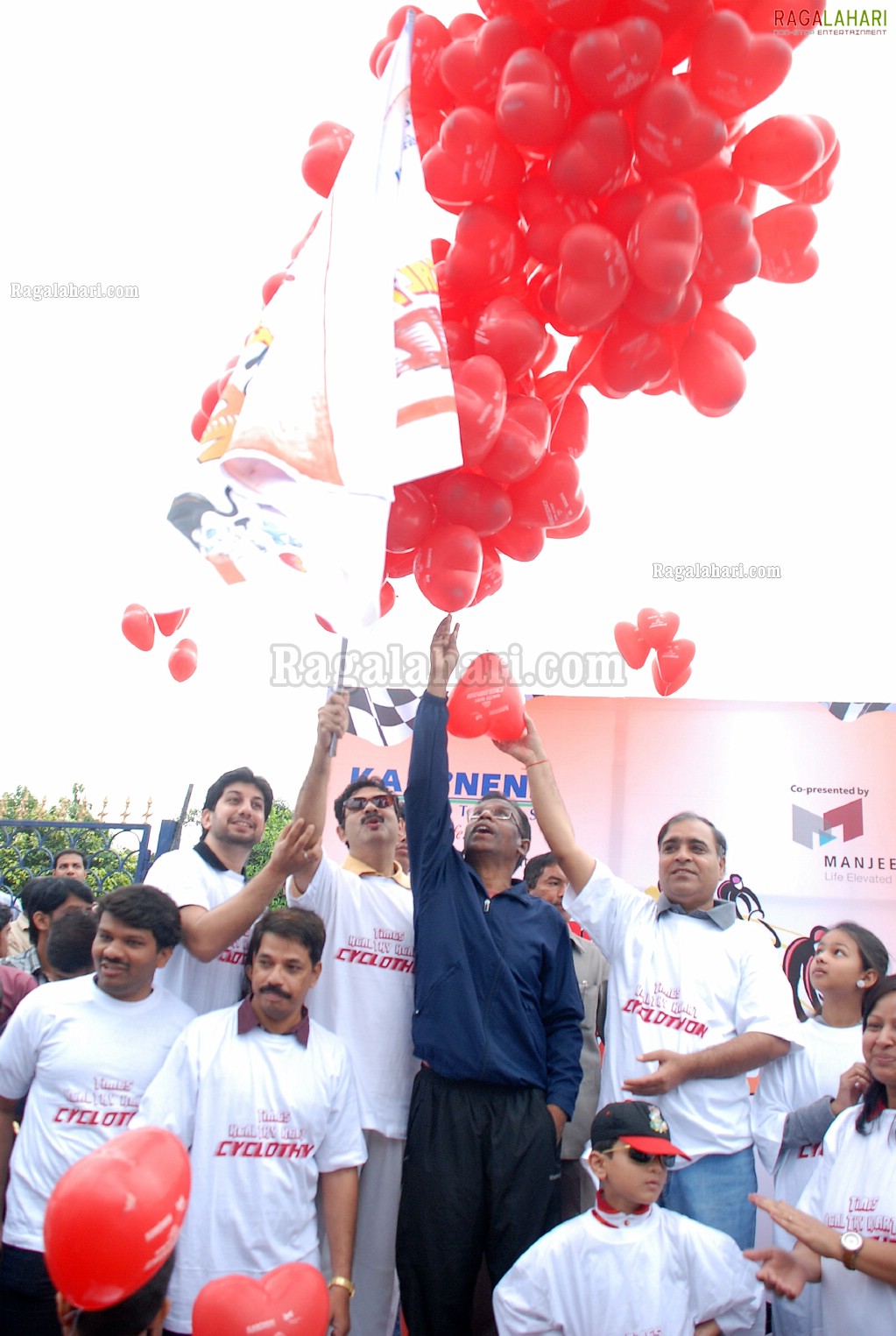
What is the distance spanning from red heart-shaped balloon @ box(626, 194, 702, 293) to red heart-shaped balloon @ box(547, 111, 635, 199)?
0.41 feet

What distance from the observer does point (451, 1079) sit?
8.00 ft

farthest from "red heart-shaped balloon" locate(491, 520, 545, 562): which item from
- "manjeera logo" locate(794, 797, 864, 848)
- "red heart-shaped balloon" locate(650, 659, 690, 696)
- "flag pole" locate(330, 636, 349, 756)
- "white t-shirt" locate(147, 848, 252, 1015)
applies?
"manjeera logo" locate(794, 797, 864, 848)

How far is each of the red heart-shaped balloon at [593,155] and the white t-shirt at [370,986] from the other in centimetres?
176

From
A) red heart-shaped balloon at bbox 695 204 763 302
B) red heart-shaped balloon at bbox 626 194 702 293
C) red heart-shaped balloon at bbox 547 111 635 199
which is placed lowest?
red heart-shaped balloon at bbox 626 194 702 293

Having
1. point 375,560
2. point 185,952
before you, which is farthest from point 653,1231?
point 375,560

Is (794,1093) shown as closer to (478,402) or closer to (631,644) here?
(478,402)

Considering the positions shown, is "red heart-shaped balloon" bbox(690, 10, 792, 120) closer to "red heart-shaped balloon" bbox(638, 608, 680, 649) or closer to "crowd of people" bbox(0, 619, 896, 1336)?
"crowd of people" bbox(0, 619, 896, 1336)

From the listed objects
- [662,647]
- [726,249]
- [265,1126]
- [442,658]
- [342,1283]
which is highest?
[726,249]

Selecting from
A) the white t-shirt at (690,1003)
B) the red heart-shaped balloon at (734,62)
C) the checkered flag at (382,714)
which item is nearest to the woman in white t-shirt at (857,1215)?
the white t-shirt at (690,1003)

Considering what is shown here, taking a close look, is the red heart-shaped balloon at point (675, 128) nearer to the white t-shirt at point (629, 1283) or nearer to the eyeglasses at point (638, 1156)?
the eyeglasses at point (638, 1156)

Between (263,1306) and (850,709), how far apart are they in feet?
13.9

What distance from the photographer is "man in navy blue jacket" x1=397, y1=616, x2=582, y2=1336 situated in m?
2.30

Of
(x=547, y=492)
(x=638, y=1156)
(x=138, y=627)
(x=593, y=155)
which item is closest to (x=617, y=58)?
(x=593, y=155)

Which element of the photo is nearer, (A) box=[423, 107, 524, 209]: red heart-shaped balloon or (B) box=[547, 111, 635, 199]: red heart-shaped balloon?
(B) box=[547, 111, 635, 199]: red heart-shaped balloon
